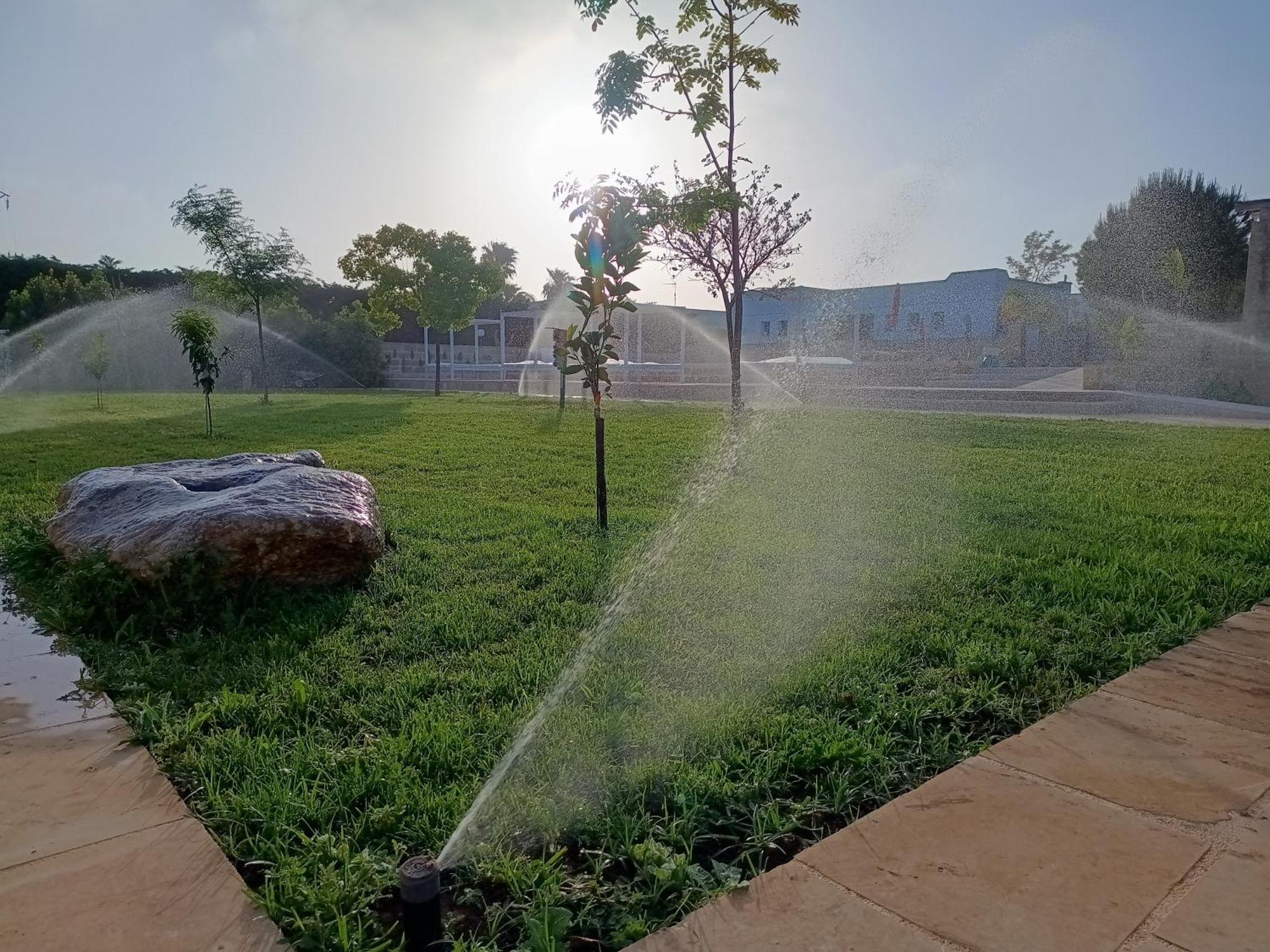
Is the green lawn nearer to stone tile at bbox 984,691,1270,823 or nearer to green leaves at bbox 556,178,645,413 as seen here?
stone tile at bbox 984,691,1270,823

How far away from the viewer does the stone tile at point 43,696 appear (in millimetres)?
2676

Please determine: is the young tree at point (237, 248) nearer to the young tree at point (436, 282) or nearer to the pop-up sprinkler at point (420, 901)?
the young tree at point (436, 282)

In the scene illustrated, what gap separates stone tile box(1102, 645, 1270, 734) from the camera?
8.56ft

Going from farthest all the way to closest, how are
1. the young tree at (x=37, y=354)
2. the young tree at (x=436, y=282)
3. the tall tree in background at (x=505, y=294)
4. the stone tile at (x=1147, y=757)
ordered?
the tall tree in background at (x=505, y=294), the young tree at (x=37, y=354), the young tree at (x=436, y=282), the stone tile at (x=1147, y=757)

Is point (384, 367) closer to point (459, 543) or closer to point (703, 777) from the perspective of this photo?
point (459, 543)

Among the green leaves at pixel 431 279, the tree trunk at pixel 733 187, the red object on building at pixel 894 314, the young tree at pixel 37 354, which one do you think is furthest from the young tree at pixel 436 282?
the red object on building at pixel 894 314

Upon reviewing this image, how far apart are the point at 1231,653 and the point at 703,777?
223 cm

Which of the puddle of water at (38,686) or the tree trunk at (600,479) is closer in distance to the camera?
the puddle of water at (38,686)

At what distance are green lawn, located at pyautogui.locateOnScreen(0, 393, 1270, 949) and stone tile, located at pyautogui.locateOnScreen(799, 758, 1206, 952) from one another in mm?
169

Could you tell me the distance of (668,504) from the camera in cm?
627

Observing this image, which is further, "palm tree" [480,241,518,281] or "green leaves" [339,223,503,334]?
"palm tree" [480,241,518,281]

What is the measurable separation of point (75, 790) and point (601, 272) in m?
3.84

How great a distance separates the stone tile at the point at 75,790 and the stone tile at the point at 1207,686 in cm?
289

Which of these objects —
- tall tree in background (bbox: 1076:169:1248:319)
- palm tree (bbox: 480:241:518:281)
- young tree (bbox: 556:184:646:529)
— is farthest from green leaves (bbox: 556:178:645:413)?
palm tree (bbox: 480:241:518:281)
